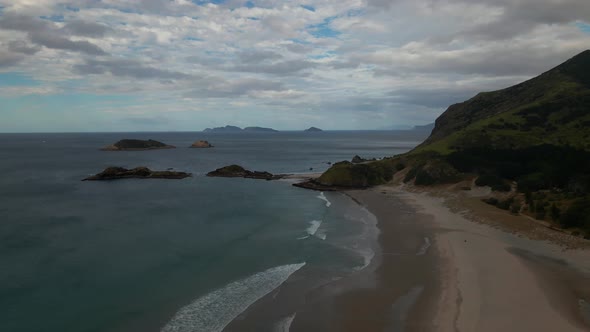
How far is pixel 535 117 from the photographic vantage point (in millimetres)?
75000

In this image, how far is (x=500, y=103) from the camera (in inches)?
3893

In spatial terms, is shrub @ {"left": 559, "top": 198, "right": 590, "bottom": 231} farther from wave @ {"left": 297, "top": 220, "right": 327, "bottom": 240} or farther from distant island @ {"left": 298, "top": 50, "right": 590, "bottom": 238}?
wave @ {"left": 297, "top": 220, "right": 327, "bottom": 240}

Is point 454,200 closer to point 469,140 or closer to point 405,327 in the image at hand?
point 469,140

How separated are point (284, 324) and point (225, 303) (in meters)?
4.25

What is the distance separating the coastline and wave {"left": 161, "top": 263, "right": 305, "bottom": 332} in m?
8.47

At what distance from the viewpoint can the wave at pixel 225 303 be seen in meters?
19.7

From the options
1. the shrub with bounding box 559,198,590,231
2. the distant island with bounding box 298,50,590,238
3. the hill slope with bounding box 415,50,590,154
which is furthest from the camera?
the hill slope with bounding box 415,50,590,154

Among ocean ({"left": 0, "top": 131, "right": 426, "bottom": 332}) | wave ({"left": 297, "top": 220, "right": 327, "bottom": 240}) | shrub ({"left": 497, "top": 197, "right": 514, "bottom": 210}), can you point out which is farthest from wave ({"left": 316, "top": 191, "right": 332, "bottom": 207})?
shrub ({"left": 497, "top": 197, "right": 514, "bottom": 210})

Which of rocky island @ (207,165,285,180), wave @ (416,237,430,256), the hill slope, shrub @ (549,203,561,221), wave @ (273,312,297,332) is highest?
the hill slope

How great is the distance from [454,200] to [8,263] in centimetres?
4625

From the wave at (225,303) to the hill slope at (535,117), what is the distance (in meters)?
51.9

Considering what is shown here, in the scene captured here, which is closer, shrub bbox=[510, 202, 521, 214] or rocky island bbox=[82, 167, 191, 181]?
shrub bbox=[510, 202, 521, 214]

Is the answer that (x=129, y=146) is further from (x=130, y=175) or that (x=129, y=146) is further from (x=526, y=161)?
(x=526, y=161)

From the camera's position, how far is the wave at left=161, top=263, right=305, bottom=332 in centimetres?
1966
